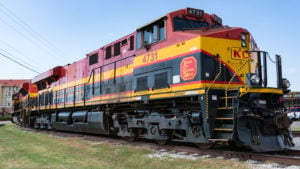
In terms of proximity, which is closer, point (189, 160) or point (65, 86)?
point (189, 160)

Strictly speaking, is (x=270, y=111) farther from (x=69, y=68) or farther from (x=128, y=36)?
(x=69, y=68)

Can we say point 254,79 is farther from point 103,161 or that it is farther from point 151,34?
point 103,161

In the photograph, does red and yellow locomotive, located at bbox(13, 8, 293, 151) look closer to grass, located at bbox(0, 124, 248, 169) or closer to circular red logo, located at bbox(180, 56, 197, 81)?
circular red logo, located at bbox(180, 56, 197, 81)

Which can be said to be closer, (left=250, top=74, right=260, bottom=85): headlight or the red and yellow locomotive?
the red and yellow locomotive

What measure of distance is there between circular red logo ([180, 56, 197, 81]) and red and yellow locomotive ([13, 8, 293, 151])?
1.1 inches

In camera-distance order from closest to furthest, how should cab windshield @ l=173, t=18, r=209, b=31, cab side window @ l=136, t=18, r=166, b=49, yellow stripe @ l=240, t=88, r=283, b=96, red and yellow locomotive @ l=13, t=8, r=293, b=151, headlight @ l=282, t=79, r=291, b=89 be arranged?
yellow stripe @ l=240, t=88, r=283, b=96
red and yellow locomotive @ l=13, t=8, r=293, b=151
headlight @ l=282, t=79, r=291, b=89
cab windshield @ l=173, t=18, r=209, b=31
cab side window @ l=136, t=18, r=166, b=49

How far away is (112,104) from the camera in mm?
11484

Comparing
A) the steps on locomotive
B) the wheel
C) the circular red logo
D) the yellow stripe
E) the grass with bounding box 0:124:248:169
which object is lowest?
the grass with bounding box 0:124:248:169

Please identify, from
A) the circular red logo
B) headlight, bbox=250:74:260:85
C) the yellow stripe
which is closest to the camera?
the yellow stripe

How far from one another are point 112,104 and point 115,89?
671 mm

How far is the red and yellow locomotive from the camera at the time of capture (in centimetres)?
688

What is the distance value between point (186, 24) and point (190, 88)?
7.23 ft

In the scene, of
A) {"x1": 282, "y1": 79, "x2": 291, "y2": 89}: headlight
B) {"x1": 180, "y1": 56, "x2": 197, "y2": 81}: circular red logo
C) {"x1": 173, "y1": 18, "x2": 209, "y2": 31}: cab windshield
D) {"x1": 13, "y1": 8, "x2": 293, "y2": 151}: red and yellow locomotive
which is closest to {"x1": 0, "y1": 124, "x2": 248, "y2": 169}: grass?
{"x1": 13, "y1": 8, "x2": 293, "y2": 151}: red and yellow locomotive

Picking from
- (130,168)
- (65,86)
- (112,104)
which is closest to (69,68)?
(65,86)
